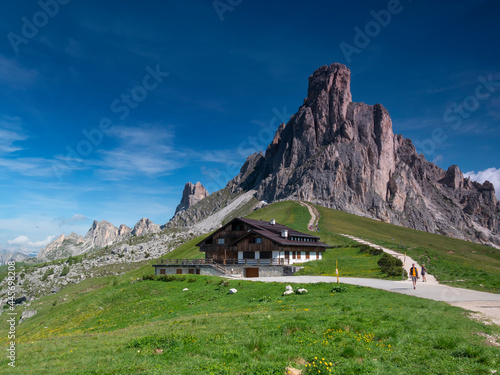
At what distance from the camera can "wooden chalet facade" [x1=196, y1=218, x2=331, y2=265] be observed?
182ft

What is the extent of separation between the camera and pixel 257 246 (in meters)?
57.6

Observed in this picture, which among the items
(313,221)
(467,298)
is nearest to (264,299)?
(467,298)

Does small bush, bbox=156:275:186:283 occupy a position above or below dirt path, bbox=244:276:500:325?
below

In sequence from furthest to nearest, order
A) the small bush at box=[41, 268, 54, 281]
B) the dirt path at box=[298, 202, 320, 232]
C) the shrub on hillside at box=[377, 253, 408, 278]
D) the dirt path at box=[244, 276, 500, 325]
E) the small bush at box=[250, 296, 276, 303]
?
the small bush at box=[41, 268, 54, 281]
the dirt path at box=[298, 202, 320, 232]
the shrub on hillside at box=[377, 253, 408, 278]
the small bush at box=[250, 296, 276, 303]
the dirt path at box=[244, 276, 500, 325]

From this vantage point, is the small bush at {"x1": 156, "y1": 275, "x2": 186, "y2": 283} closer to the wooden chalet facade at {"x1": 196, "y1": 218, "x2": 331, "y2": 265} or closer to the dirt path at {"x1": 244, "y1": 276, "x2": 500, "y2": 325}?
the wooden chalet facade at {"x1": 196, "y1": 218, "x2": 331, "y2": 265}

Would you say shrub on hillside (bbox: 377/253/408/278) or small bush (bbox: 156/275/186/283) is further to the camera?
small bush (bbox: 156/275/186/283)

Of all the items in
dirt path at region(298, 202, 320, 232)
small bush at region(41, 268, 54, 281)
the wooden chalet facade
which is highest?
dirt path at region(298, 202, 320, 232)

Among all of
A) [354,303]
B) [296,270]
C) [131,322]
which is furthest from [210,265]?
[354,303]

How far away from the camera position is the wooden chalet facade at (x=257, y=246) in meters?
55.6

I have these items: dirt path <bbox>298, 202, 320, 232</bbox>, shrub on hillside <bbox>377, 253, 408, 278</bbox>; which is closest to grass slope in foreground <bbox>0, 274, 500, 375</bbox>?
shrub on hillside <bbox>377, 253, 408, 278</bbox>

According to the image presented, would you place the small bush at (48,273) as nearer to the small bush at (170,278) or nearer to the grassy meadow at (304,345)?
the small bush at (170,278)

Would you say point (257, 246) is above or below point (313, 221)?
below

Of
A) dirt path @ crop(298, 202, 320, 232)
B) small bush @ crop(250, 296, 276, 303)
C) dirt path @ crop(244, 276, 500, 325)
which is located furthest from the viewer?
dirt path @ crop(298, 202, 320, 232)

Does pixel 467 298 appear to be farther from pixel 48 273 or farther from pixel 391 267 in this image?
pixel 48 273
